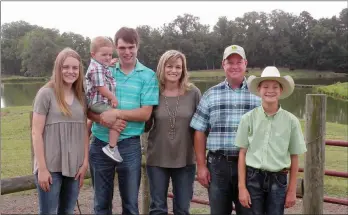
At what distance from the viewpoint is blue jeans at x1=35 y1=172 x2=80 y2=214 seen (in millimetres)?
2916

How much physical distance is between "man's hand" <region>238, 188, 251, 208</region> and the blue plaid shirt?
0.28 meters

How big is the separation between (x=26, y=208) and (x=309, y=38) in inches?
2635

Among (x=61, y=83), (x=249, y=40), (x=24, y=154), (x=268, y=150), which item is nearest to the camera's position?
(x=268, y=150)

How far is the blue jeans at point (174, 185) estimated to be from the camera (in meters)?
3.23

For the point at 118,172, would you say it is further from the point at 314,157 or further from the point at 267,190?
the point at 314,157

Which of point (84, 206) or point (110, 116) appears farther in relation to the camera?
point (84, 206)

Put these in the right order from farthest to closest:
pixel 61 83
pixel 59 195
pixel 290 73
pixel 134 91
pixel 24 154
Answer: pixel 290 73
pixel 24 154
pixel 134 91
pixel 59 195
pixel 61 83

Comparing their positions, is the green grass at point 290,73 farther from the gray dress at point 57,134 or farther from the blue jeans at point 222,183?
the gray dress at point 57,134

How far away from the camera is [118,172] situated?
127 inches

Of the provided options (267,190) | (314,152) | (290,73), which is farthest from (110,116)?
(290,73)

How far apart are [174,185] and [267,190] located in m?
0.79

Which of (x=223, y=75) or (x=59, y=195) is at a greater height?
(x=223, y=75)

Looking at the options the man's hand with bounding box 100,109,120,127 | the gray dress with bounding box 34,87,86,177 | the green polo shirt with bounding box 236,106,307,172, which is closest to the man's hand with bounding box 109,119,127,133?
the man's hand with bounding box 100,109,120,127

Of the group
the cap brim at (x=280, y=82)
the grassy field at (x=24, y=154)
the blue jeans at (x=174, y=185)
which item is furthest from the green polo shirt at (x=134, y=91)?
the grassy field at (x=24, y=154)
